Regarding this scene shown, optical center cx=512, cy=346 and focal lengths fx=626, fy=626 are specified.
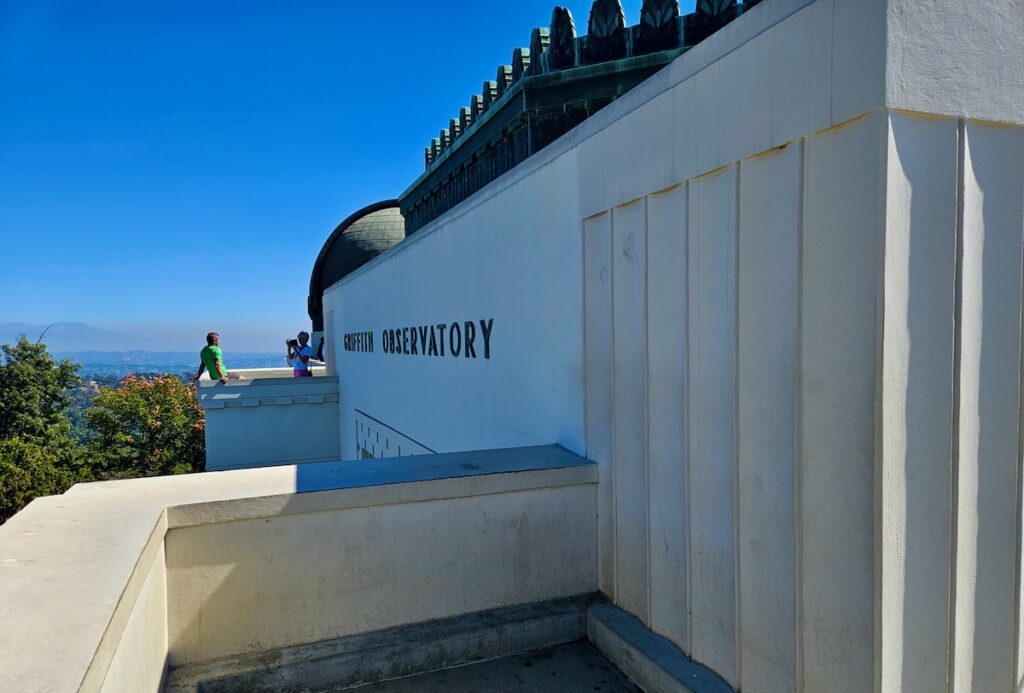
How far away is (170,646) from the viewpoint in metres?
2.79

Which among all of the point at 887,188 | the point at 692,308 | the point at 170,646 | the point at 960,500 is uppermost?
the point at 887,188

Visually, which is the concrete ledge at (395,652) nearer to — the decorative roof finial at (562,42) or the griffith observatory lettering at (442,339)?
the griffith observatory lettering at (442,339)

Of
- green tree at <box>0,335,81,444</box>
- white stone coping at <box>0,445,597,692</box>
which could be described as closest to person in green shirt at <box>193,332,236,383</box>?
white stone coping at <box>0,445,597,692</box>

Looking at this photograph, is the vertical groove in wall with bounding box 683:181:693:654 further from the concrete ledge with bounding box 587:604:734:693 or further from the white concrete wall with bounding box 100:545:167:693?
the white concrete wall with bounding box 100:545:167:693

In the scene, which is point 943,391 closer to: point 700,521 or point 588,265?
point 700,521

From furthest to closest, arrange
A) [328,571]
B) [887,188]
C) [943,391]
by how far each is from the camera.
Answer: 1. [328,571]
2. [943,391]
3. [887,188]

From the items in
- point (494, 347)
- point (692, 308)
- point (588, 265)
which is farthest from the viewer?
point (494, 347)

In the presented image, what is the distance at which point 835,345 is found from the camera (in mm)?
2068

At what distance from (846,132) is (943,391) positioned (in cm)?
89

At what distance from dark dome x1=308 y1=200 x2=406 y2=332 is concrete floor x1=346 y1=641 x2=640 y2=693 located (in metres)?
22.0

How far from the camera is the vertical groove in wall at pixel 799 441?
2182 mm

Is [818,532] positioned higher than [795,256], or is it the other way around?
[795,256]

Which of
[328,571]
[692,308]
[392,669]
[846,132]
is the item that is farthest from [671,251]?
[392,669]

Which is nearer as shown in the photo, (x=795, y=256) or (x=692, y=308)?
(x=795, y=256)
